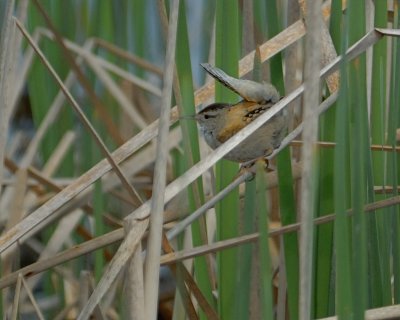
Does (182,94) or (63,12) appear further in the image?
(63,12)

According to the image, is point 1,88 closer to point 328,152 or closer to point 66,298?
point 328,152

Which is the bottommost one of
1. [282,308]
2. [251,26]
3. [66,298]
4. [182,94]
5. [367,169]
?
[66,298]

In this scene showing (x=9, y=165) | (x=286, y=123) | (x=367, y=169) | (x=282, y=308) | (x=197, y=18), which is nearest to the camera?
(x=367, y=169)

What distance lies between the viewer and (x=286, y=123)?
195cm

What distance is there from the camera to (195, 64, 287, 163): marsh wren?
1824 millimetres

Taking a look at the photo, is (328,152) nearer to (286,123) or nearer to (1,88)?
(286,123)

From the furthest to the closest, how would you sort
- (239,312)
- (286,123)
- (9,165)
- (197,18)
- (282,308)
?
(197,18) < (9,165) < (286,123) < (282,308) < (239,312)

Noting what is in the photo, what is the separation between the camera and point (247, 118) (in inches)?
76.0

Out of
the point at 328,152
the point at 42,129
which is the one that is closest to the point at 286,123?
the point at 328,152

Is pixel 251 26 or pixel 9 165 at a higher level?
pixel 251 26

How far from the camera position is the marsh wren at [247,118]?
182 cm

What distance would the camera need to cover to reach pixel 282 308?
1827 mm

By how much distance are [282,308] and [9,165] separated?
1334 millimetres

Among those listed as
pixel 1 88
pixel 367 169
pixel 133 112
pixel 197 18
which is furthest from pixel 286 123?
pixel 197 18
